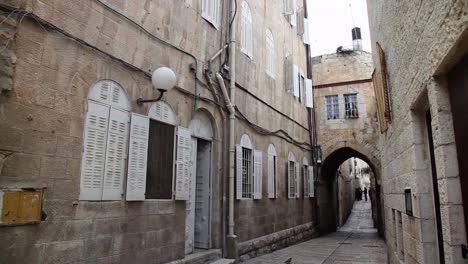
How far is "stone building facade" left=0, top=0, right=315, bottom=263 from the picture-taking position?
3824 millimetres

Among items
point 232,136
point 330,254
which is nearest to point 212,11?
point 232,136

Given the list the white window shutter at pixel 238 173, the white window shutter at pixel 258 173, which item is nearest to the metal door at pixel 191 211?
the white window shutter at pixel 238 173

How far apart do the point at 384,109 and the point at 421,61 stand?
2.82 m

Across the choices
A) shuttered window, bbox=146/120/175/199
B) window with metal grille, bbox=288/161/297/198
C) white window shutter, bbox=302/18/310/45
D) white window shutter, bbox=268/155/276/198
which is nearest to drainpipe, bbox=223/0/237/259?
shuttered window, bbox=146/120/175/199

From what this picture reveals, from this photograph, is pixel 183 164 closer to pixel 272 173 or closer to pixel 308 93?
pixel 272 173

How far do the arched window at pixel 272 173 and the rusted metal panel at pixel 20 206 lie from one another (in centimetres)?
728

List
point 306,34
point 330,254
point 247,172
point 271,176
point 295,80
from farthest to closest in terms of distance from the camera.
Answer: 1. point 306,34
2. point 295,80
3. point 271,176
4. point 330,254
5. point 247,172

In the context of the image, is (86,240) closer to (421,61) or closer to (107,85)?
(107,85)

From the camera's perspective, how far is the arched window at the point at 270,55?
11.1 metres

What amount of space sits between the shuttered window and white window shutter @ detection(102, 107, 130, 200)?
573 mm

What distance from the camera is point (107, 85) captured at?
4918 mm

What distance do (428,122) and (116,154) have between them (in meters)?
3.94

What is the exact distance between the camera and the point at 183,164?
6.45 m

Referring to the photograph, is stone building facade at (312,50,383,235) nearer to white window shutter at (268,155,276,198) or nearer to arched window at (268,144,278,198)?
arched window at (268,144,278,198)
